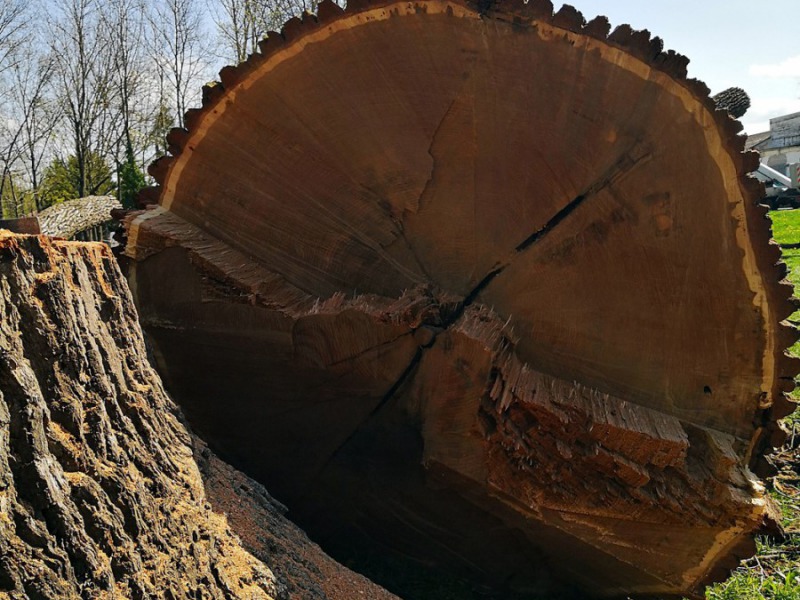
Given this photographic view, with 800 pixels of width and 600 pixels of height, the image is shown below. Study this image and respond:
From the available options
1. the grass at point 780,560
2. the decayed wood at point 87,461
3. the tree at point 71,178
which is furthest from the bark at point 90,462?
the tree at point 71,178

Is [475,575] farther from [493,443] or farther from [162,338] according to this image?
[162,338]

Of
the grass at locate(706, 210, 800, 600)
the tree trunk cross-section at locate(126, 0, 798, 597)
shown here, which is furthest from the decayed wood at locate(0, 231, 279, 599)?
the grass at locate(706, 210, 800, 600)

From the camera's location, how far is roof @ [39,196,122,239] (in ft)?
43.8

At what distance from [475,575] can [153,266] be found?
77.1 inches

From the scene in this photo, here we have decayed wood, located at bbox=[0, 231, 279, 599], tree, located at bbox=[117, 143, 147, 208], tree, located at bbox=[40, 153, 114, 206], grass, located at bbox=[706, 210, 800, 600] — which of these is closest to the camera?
decayed wood, located at bbox=[0, 231, 279, 599]

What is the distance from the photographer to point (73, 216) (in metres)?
14.2

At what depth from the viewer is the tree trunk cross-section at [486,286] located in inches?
113

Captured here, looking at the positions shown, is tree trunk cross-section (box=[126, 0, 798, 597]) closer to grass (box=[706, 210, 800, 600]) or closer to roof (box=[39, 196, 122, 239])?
grass (box=[706, 210, 800, 600])

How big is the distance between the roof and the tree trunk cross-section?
11.0m

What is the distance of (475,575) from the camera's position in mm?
3275

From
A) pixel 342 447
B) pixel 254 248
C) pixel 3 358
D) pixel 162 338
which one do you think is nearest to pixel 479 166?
pixel 254 248

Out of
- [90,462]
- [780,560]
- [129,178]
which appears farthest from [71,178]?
[90,462]

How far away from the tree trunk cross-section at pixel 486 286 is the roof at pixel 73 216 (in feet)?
35.9

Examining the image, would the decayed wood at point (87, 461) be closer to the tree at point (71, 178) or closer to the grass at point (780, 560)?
the grass at point (780, 560)
